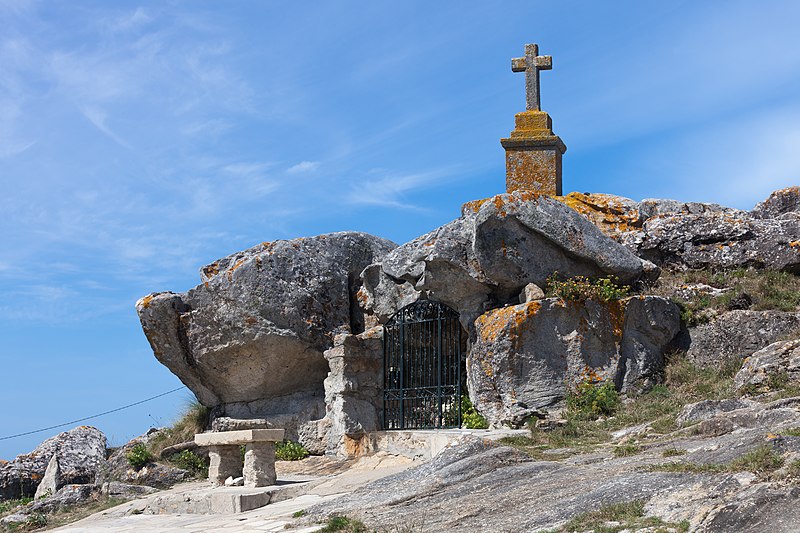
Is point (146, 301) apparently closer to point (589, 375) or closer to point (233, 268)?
point (233, 268)

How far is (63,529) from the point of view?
12703mm

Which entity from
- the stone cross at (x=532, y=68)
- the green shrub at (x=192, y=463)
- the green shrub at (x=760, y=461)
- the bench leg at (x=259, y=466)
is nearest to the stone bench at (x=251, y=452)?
the bench leg at (x=259, y=466)

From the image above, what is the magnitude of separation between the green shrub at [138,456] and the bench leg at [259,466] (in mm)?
4729

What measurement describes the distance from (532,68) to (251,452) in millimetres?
10817

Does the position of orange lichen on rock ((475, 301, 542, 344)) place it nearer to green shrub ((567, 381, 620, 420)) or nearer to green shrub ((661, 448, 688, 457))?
green shrub ((567, 381, 620, 420))

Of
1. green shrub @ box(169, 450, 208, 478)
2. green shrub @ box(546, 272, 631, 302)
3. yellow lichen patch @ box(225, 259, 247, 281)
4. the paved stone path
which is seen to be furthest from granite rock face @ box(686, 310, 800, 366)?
green shrub @ box(169, 450, 208, 478)

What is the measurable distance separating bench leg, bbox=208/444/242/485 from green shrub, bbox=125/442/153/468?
367 centimetres

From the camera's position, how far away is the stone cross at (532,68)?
63.0ft

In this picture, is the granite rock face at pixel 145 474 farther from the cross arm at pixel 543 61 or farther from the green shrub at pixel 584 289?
the cross arm at pixel 543 61

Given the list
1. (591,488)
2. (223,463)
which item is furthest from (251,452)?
(591,488)

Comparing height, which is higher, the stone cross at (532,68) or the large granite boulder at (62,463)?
the stone cross at (532,68)

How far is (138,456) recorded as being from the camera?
1705 centimetres

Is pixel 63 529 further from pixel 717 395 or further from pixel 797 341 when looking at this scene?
pixel 797 341

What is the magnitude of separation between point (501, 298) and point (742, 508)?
368 inches
